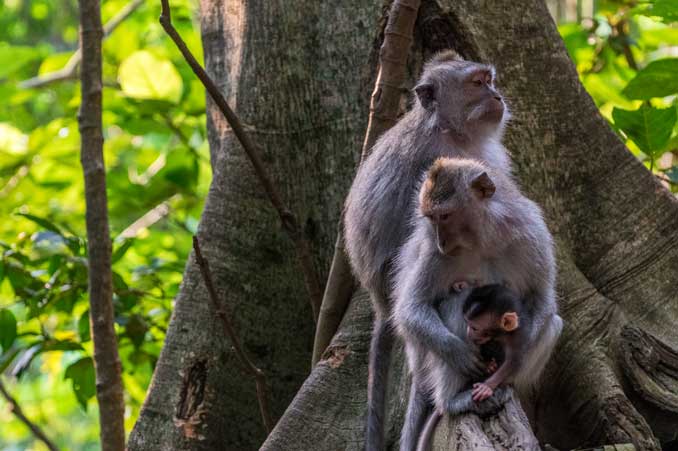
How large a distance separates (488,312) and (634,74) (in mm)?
3342

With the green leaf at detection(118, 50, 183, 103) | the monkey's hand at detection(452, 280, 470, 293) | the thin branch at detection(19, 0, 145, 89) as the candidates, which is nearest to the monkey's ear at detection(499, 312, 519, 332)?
the monkey's hand at detection(452, 280, 470, 293)

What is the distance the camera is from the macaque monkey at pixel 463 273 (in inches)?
123

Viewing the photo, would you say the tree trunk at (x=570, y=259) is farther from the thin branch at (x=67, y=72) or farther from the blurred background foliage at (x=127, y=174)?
the thin branch at (x=67, y=72)

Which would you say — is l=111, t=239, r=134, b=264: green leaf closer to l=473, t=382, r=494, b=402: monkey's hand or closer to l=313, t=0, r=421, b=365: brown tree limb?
l=313, t=0, r=421, b=365: brown tree limb

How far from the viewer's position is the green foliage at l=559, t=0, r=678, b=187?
397 cm

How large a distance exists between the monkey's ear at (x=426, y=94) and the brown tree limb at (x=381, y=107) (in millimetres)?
116

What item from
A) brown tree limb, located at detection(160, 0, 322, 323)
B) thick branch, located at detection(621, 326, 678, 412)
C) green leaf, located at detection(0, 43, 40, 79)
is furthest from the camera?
green leaf, located at detection(0, 43, 40, 79)

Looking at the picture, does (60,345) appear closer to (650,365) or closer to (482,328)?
(482,328)

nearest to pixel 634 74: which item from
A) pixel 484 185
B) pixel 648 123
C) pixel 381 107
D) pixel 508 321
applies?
pixel 648 123

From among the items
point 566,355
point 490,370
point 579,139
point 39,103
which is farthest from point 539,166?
point 39,103

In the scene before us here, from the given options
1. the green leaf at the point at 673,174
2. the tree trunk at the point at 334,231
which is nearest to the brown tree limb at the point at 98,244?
the tree trunk at the point at 334,231

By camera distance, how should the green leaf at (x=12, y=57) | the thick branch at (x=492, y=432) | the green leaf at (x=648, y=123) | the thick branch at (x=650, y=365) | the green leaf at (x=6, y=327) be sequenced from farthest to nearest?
the green leaf at (x=12, y=57) < the green leaf at (x=6, y=327) < the green leaf at (x=648, y=123) < the thick branch at (x=650, y=365) < the thick branch at (x=492, y=432)

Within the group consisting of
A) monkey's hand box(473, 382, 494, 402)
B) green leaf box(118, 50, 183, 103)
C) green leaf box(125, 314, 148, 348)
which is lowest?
green leaf box(125, 314, 148, 348)

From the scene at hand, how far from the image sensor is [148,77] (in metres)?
5.53
